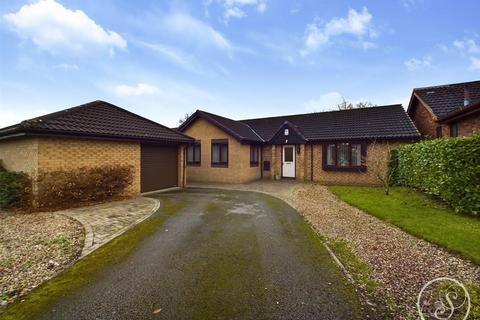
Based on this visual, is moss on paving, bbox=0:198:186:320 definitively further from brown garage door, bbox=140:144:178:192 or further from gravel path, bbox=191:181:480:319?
brown garage door, bbox=140:144:178:192

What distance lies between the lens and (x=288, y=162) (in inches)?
712

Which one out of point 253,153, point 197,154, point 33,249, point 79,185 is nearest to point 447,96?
point 253,153

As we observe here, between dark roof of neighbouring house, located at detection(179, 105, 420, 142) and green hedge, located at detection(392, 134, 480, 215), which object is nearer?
green hedge, located at detection(392, 134, 480, 215)

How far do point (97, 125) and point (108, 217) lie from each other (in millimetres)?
5184

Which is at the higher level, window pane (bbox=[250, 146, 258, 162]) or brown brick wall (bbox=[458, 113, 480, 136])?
brown brick wall (bbox=[458, 113, 480, 136])

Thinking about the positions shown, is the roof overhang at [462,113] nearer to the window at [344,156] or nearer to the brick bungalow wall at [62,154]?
the window at [344,156]

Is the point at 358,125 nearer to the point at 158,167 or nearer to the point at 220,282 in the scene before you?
the point at 158,167

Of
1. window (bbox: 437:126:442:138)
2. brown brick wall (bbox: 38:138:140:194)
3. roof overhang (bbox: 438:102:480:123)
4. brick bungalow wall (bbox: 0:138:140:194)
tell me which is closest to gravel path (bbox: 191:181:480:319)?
roof overhang (bbox: 438:102:480:123)

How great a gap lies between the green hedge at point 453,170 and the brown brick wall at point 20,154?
561 inches

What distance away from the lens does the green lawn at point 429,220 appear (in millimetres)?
4905

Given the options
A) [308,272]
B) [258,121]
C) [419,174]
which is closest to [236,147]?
[258,121]

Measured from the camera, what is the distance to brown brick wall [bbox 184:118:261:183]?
16422 mm

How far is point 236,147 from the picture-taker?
53.9 feet

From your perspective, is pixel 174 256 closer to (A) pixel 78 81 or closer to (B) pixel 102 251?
(B) pixel 102 251
